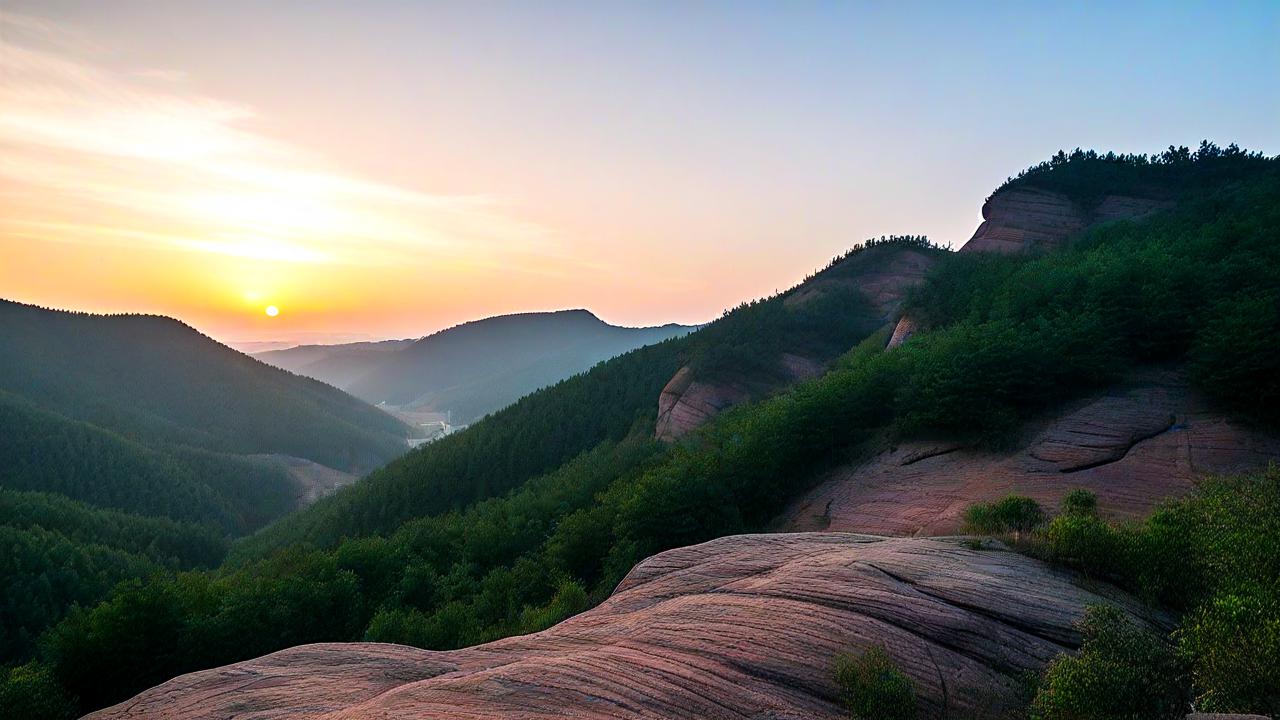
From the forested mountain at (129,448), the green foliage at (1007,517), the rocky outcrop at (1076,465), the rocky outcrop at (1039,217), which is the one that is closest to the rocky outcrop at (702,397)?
the rocky outcrop at (1039,217)

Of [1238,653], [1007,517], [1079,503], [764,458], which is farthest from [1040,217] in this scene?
[1238,653]

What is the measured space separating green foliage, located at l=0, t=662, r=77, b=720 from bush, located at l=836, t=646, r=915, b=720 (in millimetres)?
22321

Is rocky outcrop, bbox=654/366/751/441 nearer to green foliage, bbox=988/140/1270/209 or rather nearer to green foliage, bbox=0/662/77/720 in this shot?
green foliage, bbox=988/140/1270/209

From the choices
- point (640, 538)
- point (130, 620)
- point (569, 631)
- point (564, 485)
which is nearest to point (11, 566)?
point (130, 620)

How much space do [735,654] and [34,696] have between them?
70.2ft

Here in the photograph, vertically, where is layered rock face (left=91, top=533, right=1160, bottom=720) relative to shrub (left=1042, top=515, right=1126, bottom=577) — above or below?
below

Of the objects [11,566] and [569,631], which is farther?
[11,566]

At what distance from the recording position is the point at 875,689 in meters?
7.50

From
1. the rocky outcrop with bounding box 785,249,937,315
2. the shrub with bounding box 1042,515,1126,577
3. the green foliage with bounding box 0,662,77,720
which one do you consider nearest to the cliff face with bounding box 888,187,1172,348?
the rocky outcrop with bounding box 785,249,937,315

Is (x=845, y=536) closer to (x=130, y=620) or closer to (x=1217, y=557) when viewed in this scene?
(x=1217, y=557)

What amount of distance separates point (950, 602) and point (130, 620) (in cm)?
2627

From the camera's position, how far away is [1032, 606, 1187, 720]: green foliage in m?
6.64

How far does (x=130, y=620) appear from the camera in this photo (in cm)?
2056

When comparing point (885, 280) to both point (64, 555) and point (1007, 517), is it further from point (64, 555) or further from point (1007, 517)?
point (64, 555)
